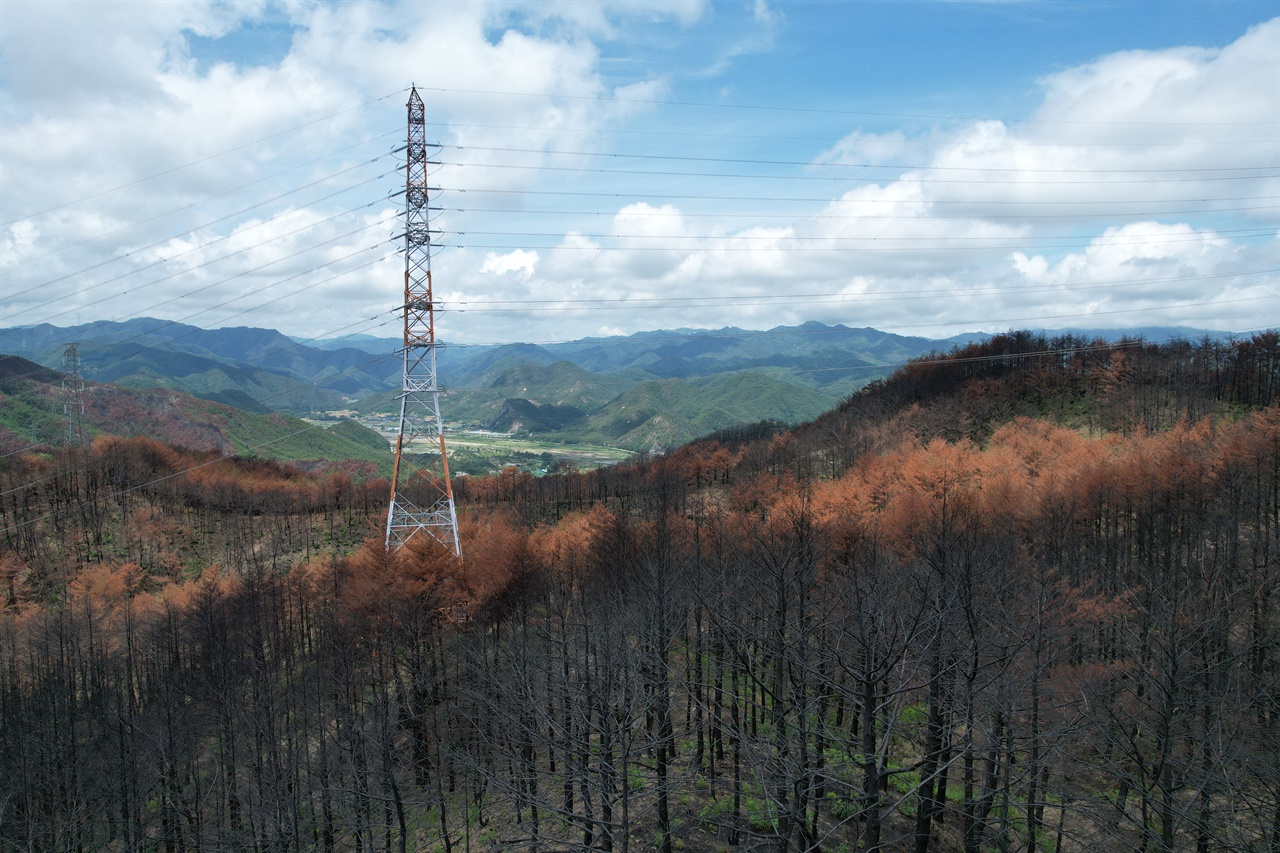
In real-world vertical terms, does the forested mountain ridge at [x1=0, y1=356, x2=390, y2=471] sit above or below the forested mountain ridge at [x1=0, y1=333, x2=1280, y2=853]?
above

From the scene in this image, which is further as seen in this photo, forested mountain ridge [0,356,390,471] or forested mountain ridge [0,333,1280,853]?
forested mountain ridge [0,356,390,471]

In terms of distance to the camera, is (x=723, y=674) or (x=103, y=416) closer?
(x=723, y=674)

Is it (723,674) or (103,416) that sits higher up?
(103,416)

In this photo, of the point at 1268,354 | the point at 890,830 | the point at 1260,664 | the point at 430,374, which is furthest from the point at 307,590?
the point at 1268,354

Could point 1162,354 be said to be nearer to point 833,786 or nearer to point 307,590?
point 833,786

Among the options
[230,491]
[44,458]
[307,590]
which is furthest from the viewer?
[44,458]

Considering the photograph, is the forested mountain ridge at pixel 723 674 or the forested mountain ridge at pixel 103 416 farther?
the forested mountain ridge at pixel 103 416

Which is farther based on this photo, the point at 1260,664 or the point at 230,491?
the point at 230,491

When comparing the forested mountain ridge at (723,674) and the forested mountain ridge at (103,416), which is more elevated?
the forested mountain ridge at (103,416)
